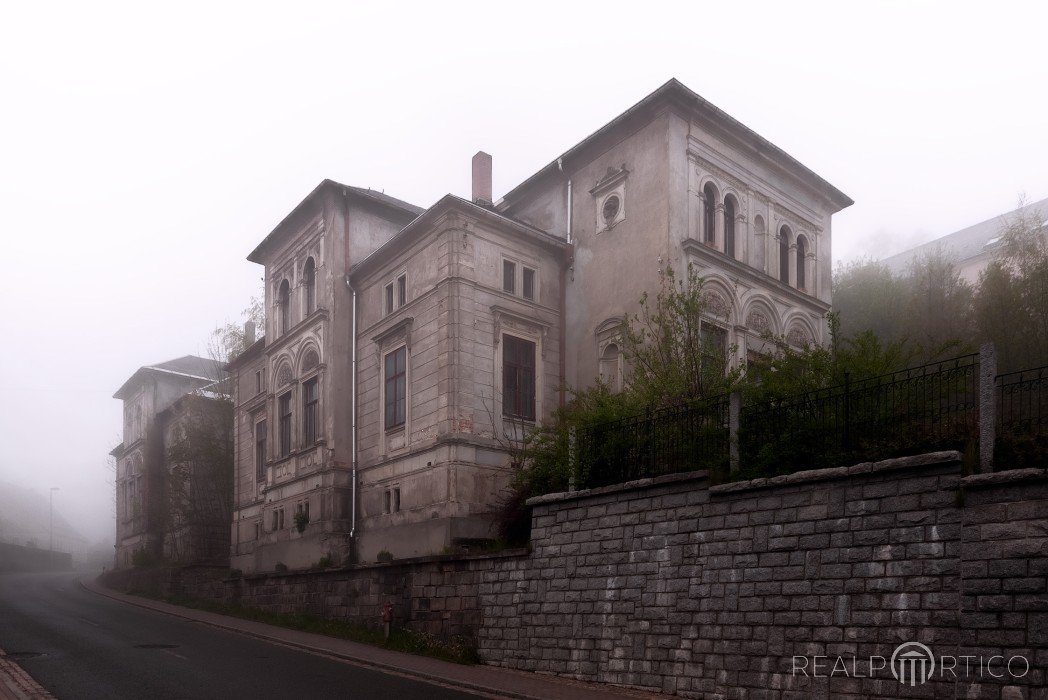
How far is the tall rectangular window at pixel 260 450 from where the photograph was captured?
33.8 meters

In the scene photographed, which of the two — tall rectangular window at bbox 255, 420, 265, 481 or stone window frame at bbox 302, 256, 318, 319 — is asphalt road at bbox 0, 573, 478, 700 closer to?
tall rectangular window at bbox 255, 420, 265, 481

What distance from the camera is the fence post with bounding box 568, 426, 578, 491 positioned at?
1635cm

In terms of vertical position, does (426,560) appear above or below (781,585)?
below

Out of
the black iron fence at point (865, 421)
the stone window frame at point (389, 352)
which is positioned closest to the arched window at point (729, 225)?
the stone window frame at point (389, 352)

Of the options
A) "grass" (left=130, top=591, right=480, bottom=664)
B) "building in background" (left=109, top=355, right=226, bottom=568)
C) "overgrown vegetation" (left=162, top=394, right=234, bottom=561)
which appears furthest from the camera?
"building in background" (left=109, top=355, right=226, bottom=568)

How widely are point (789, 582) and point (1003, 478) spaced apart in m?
3.19

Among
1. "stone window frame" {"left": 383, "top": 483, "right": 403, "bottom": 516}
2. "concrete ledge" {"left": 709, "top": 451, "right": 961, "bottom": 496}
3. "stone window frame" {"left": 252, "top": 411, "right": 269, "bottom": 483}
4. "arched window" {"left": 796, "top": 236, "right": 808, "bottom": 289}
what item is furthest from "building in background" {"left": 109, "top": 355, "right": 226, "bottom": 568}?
"concrete ledge" {"left": 709, "top": 451, "right": 961, "bottom": 496}

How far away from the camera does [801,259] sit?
1099 inches

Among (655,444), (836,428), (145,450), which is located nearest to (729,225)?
(655,444)

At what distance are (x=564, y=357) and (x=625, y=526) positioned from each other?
458 inches

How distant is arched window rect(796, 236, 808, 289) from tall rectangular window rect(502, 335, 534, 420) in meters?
8.59

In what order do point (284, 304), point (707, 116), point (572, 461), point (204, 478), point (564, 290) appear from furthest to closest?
1. point (204, 478)
2. point (284, 304)
3. point (564, 290)
4. point (707, 116)
5. point (572, 461)

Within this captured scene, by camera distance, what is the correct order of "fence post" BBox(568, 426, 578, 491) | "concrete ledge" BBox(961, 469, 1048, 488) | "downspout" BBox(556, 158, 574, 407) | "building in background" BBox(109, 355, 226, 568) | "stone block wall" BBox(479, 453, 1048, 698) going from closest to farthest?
"concrete ledge" BBox(961, 469, 1048, 488), "stone block wall" BBox(479, 453, 1048, 698), "fence post" BBox(568, 426, 578, 491), "downspout" BBox(556, 158, 574, 407), "building in background" BBox(109, 355, 226, 568)

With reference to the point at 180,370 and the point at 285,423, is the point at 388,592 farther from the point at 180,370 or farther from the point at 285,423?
the point at 180,370
